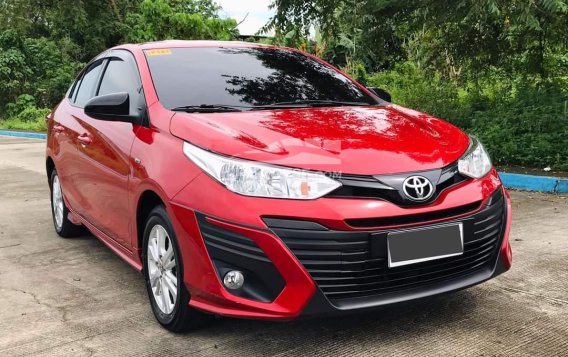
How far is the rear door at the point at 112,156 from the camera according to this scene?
10.9ft

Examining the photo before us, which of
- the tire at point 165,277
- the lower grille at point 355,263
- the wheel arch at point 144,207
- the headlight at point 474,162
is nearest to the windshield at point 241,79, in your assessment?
the wheel arch at point 144,207

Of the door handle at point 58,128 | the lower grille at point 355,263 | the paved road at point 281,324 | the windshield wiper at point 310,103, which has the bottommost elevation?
the paved road at point 281,324

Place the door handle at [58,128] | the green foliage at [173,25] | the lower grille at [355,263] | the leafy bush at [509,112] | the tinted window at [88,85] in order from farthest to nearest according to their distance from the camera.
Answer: the green foliage at [173,25] → the leafy bush at [509,112] → the door handle at [58,128] → the tinted window at [88,85] → the lower grille at [355,263]

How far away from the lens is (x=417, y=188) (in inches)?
99.4

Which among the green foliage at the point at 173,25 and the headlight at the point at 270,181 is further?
the green foliage at the point at 173,25

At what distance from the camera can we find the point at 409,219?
2490mm

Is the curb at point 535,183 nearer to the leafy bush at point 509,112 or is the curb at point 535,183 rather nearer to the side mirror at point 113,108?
the leafy bush at point 509,112

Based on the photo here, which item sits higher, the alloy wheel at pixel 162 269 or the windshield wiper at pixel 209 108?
the windshield wiper at pixel 209 108

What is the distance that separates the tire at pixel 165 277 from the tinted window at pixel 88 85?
1695mm

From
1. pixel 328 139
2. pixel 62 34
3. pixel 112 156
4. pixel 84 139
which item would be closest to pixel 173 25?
pixel 62 34

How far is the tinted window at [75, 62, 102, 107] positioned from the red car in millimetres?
954

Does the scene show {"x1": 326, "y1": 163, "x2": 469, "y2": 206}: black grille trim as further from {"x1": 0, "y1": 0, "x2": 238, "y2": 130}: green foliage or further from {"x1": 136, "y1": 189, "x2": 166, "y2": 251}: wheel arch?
{"x1": 0, "y1": 0, "x2": 238, "y2": 130}: green foliage

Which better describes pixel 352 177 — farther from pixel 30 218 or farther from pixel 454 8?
pixel 454 8

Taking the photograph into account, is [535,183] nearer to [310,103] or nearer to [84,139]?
[310,103]
